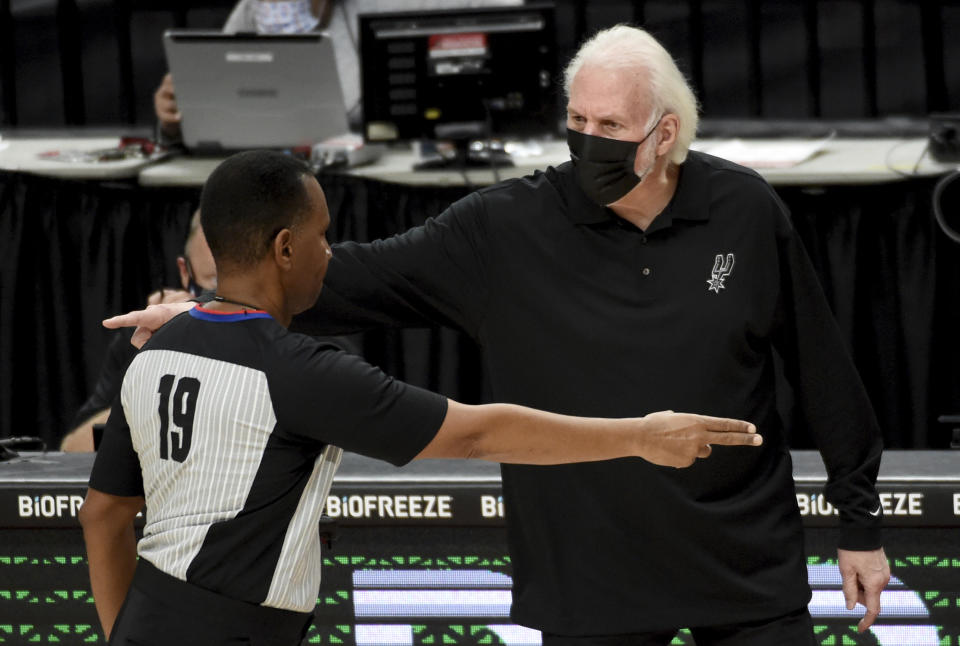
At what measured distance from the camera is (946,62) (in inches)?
275

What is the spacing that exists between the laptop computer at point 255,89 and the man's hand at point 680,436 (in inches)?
135

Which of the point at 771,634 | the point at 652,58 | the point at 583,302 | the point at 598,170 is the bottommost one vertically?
the point at 771,634

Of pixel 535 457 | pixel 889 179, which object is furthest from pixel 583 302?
pixel 889 179

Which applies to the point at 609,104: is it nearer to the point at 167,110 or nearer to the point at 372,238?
the point at 372,238

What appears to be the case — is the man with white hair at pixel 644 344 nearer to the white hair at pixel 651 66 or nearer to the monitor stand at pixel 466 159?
the white hair at pixel 651 66

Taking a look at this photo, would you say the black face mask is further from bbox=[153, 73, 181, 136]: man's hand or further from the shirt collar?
bbox=[153, 73, 181, 136]: man's hand

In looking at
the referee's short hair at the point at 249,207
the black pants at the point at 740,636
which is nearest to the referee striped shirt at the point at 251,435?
the referee's short hair at the point at 249,207

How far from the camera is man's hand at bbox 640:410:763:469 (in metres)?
2.20

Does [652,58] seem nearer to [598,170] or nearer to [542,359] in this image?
[598,170]

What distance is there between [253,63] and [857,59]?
3.30 m

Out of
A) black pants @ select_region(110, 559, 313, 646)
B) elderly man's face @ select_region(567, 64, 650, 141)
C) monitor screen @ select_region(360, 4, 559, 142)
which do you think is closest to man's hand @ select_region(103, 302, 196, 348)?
black pants @ select_region(110, 559, 313, 646)

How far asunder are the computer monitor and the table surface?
18 centimetres

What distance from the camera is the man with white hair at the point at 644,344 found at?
249 cm

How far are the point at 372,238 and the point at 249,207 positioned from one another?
3054mm
